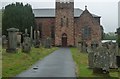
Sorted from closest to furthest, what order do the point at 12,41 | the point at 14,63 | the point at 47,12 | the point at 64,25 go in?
the point at 14,63, the point at 12,41, the point at 64,25, the point at 47,12

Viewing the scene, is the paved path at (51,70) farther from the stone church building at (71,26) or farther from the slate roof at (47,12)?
the slate roof at (47,12)

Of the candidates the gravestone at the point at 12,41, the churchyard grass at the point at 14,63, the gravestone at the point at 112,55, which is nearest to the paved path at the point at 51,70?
the churchyard grass at the point at 14,63

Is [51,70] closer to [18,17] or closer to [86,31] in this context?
[18,17]

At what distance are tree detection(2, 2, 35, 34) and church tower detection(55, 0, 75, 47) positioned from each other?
19.6ft

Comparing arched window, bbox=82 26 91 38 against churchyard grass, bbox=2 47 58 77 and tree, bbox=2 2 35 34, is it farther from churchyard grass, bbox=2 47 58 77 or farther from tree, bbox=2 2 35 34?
churchyard grass, bbox=2 47 58 77

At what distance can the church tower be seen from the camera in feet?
229

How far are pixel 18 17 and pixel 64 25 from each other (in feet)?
34.0

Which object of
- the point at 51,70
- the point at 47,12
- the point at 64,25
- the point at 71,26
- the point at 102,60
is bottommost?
the point at 51,70

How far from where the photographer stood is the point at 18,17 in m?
66.6

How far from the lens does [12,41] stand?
24.7m

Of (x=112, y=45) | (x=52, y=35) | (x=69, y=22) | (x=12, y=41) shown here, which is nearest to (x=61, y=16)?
(x=69, y=22)

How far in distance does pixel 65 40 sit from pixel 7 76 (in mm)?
57403

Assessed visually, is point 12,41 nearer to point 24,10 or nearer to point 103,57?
point 103,57

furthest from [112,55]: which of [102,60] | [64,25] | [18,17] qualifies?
[64,25]
